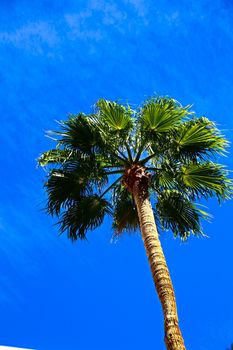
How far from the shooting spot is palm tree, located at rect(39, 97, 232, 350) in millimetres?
9531

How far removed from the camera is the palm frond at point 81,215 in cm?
1023

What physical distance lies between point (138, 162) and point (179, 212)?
5.41ft

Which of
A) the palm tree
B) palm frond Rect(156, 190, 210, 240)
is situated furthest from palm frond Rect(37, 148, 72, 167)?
palm frond Rect(156, 190, 210, 240)

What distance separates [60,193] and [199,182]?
306cm

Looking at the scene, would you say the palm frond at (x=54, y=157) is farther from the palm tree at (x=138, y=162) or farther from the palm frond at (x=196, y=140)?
the palm frond at (x=196, y=140)

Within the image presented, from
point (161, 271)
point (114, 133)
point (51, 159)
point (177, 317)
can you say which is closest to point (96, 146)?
point (114, 133)

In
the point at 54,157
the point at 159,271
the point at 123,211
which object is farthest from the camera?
the point at 123,211

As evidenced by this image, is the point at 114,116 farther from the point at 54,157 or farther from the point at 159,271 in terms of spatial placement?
the point at 159,271

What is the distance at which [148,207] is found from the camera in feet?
28.9

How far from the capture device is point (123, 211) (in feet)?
35.5

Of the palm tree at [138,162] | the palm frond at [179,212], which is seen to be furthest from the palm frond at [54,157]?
the palm frond at [179,212]

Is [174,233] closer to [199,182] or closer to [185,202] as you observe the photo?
[185,202]

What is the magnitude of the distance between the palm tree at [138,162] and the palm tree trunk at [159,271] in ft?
0.20

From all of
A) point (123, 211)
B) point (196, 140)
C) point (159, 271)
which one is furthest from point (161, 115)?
point (159, 271)
